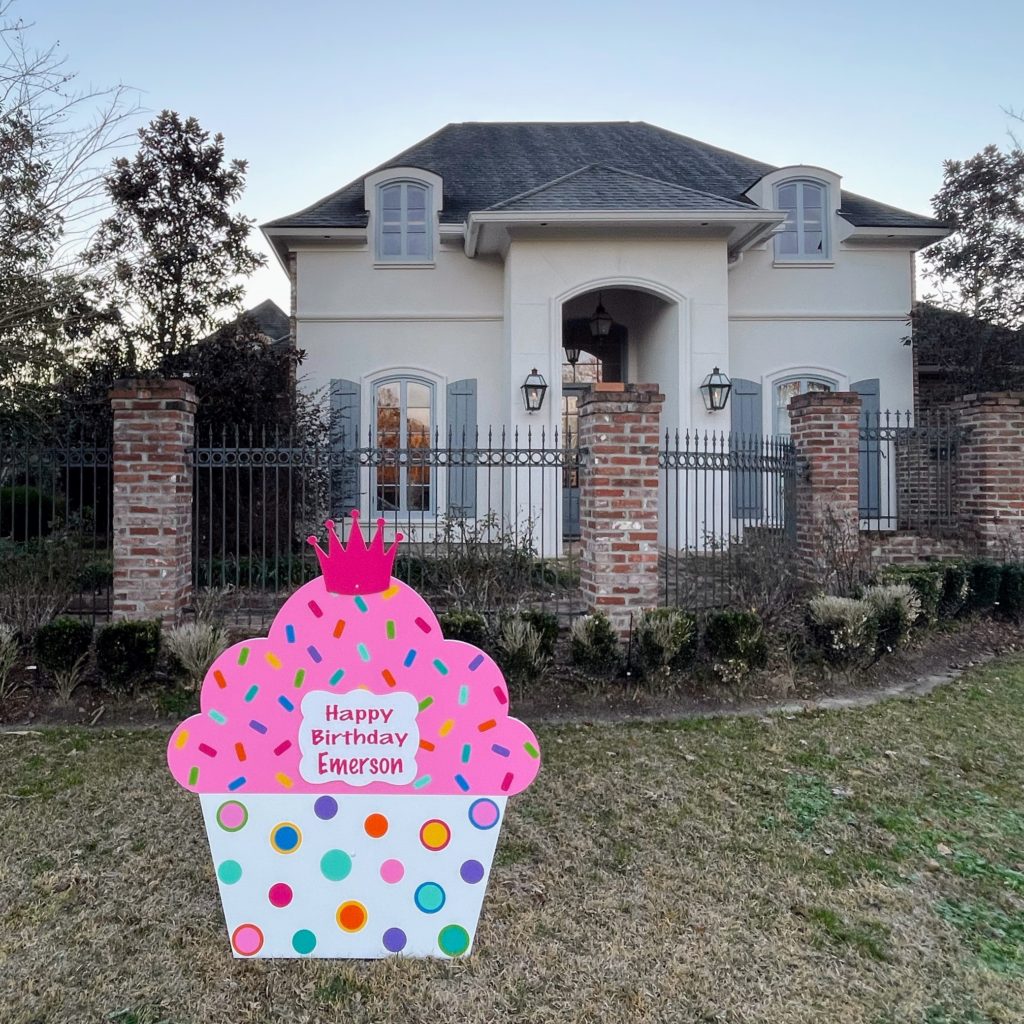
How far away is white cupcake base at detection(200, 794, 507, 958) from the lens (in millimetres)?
2209

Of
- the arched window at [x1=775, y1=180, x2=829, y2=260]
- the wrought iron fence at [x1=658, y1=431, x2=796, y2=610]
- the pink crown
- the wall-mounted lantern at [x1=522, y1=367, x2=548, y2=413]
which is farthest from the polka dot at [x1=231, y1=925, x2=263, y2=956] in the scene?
the arched window at [x1=775, y1=180, x2=829, y2=260]

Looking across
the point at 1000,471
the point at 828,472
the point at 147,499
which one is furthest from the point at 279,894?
the point at 1000,471

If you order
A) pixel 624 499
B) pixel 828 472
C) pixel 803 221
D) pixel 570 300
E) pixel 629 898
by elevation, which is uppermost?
pixel 803 221

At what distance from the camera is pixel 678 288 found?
9.87 meters

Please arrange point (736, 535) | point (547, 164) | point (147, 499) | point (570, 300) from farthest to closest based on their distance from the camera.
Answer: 1. point (547, 164)
2. point (570, 300)
3. point (736, 535)
4. point (147, 499)

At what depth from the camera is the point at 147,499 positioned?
521 centimetres

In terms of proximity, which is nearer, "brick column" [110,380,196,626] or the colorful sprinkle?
the colorful sprinkle

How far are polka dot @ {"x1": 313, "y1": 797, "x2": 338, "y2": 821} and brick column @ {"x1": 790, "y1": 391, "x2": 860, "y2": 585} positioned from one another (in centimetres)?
549

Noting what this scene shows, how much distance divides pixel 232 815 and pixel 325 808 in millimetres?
294

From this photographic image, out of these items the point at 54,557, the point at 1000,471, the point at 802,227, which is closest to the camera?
the point at 54,557

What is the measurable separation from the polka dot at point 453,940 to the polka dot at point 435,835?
29 cm

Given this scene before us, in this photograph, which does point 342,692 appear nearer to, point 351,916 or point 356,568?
point 356,568

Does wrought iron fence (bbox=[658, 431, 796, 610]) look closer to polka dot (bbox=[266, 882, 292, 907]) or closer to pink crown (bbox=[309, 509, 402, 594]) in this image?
pink crown (bbox=[309, 509, 402, 594])

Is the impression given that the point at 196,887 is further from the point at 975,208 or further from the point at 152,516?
the point at 975,208
